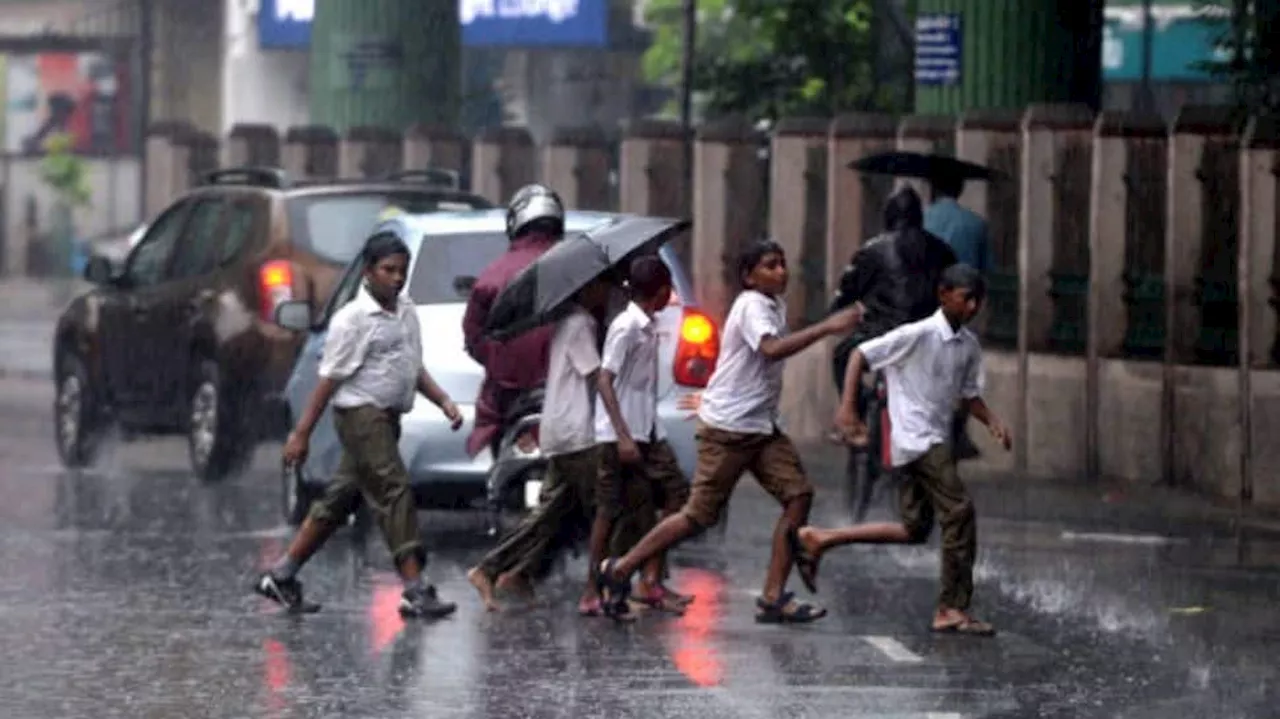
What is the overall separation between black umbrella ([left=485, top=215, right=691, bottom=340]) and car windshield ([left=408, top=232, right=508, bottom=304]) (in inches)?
90.9

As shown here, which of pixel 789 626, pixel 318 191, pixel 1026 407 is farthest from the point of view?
pixel 1026 407

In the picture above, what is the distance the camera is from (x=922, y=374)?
13.1 metres

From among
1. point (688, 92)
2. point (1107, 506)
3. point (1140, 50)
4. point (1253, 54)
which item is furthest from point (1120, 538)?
point (1140, 50)

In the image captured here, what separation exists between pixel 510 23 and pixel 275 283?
127ft

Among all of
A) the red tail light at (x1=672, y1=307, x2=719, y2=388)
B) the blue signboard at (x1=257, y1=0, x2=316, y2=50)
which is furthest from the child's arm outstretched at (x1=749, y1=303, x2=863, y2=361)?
the blue signboard at (x1=257, y1=0, x2=316, y2=50)

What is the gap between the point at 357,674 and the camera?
38.5 feet

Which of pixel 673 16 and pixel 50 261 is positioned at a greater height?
pixel 673 16

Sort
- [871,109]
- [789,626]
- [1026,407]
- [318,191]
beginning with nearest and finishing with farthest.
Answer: [789,626] < [318,191] < [1026,407] < [871,109]

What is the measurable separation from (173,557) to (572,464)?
2802 mm

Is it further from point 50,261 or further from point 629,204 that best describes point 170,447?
point 50,261

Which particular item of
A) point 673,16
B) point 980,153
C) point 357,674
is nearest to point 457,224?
point 357,674

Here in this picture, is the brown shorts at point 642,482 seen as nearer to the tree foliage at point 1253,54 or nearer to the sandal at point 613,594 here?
the sandal at point 613,594

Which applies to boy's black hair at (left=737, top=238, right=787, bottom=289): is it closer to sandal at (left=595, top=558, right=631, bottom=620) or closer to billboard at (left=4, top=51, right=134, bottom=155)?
sandal at (left=595, top=558, right=631, bottom=620)

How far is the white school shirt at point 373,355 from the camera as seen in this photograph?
13336 millimetres
